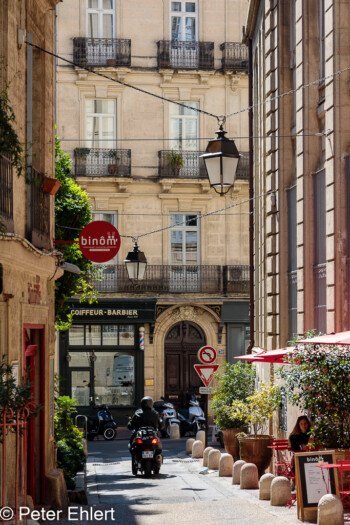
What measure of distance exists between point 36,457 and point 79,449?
10.1 feet

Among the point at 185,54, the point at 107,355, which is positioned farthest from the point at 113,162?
the point at 107,355

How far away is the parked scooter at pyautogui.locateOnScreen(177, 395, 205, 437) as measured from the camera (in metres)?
32.2

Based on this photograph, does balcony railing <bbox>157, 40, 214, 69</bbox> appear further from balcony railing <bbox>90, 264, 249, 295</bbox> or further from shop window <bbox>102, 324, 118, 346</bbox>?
shop window <bbox>102, 324, 118, 346</bbox>

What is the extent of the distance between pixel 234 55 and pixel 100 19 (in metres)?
5.11

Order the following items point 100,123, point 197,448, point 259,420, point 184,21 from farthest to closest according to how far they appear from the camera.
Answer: point 184,21, point 100,123, point 197,448, point 259,420

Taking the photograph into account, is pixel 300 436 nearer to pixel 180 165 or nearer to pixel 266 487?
pixel 266 487

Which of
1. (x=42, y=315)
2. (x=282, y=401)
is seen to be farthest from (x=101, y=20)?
(x=42, y=315)

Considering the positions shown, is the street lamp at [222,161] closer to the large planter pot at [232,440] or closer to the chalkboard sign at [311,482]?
the chalkboard sign at [311,482]

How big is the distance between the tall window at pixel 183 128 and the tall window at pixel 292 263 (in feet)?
56.3

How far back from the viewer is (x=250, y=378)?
24875mm

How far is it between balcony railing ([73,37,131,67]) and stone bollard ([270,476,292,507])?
25.5m

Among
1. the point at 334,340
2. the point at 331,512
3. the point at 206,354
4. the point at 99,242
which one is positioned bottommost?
the point at 331,512

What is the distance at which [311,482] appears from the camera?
13.0 m

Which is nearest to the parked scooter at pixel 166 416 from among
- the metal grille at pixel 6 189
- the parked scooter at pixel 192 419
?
the parked scooter at pixel 192 419
